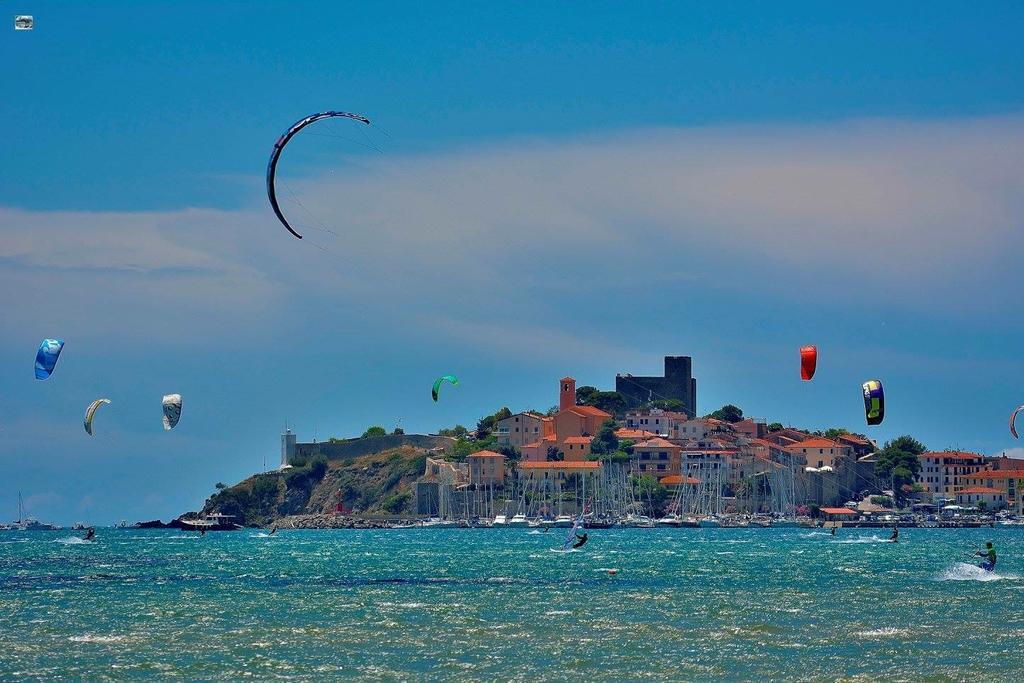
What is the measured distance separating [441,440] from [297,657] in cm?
12202

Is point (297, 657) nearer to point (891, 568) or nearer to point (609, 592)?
point (609, 592)

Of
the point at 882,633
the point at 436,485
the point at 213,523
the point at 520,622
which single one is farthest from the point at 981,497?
the point at 882,633

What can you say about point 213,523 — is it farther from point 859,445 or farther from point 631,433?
point 859,445

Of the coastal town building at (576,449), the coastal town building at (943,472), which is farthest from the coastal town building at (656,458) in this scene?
the coastal town building at (943,472)

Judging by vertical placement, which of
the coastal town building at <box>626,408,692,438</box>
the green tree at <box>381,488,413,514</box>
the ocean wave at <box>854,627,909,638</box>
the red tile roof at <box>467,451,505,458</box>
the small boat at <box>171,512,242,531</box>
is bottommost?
the ocean wave at <box>854,627,909,638</box>

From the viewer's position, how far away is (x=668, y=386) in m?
154

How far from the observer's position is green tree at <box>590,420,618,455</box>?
134m

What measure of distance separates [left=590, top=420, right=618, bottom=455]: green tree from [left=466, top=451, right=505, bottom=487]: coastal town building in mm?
7432

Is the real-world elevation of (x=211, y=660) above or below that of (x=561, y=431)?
below

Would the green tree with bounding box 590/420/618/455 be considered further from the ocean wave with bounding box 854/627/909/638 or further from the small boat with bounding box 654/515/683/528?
the ocean wave with bounding box 854/627/909/638

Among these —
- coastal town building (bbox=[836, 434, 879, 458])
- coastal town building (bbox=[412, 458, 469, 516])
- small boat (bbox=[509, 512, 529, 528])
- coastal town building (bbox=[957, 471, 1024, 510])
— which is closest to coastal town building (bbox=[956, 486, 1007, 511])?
coastal town building (bbox=[957, 471, 1024, 510])

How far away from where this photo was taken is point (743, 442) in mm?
138500

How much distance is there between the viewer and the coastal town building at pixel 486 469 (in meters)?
132

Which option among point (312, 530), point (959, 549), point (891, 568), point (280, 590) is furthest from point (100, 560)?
point (312, 530)
